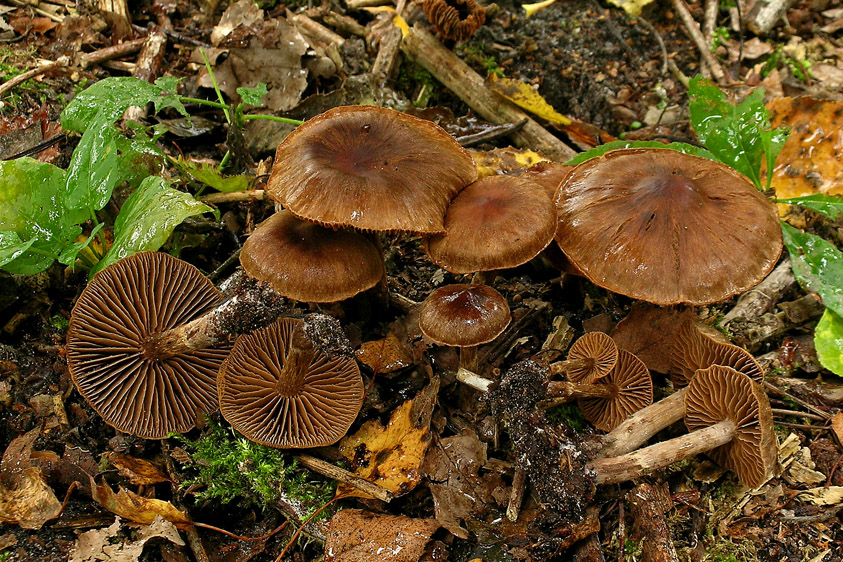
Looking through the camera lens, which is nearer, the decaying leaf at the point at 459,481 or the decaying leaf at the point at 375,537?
the decaying leaf at the point at 375,537

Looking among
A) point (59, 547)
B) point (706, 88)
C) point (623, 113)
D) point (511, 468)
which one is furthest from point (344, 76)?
point (59, 547)

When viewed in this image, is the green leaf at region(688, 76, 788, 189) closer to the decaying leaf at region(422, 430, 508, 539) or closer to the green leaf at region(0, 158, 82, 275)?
the decaying leaf at region(422, 430, 508, 539)

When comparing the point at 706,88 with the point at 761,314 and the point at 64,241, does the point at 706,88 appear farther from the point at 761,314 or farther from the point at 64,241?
the point at 64,241

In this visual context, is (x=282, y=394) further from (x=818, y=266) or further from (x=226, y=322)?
(x=818, y=266)

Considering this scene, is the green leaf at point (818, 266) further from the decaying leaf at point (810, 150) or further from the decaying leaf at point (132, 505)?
the decaying leaf at point (132, 505)

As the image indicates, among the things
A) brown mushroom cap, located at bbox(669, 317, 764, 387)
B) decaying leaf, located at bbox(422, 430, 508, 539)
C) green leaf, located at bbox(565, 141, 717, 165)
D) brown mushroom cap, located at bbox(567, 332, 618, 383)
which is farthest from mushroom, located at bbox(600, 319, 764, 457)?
green leaf, located at bbox(565, 141, 717, 165)

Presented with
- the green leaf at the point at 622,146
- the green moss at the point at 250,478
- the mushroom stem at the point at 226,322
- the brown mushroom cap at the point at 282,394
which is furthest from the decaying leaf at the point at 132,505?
the green leaf at the point at 622,146
